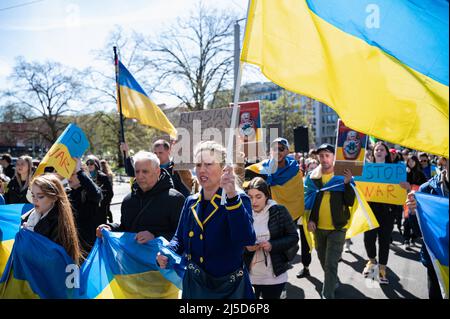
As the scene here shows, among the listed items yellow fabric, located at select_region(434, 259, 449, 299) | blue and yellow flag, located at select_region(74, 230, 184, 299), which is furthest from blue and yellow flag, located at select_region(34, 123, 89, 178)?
yellow fabric, located at select_region(434, 259, 449, 299)

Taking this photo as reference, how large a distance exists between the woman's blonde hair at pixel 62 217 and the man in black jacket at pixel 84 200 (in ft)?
3.59

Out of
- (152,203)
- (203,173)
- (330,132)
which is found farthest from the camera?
(330,132)

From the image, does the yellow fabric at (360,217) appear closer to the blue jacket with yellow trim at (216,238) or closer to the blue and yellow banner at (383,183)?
the blue and yellow banner at (383,183)

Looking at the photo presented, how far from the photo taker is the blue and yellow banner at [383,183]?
5245 millimetres

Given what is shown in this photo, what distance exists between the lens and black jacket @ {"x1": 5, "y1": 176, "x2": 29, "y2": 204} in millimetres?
5383

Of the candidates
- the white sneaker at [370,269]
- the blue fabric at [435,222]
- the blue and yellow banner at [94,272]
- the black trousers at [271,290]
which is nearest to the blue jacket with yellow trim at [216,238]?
the blue and yellow banner at [94,272]

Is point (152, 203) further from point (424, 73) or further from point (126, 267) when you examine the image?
point (424, 73)

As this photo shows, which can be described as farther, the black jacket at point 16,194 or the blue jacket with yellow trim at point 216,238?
the black jacket at point 16,194

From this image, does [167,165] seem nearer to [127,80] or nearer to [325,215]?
[127,80]

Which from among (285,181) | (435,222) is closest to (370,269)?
(285,181)

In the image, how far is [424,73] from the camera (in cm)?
221

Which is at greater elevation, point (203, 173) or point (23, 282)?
point (203, 173)
